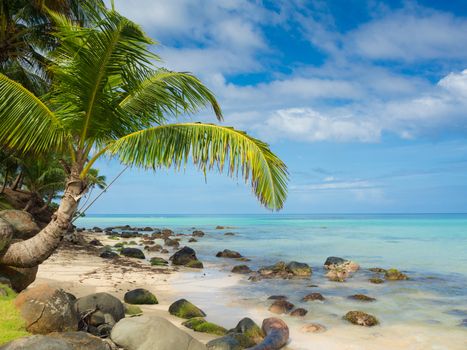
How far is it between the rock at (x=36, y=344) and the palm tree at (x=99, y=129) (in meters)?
2.59

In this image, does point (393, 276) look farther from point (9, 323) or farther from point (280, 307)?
point (9, 323)

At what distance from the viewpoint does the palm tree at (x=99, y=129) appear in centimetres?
684

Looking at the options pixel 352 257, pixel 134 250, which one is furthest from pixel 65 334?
pixel 352 257

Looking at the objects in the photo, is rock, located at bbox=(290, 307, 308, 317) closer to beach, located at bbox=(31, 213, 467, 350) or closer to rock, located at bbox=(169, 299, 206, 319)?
beach, located at bbox=(31, 213, 467, 350)

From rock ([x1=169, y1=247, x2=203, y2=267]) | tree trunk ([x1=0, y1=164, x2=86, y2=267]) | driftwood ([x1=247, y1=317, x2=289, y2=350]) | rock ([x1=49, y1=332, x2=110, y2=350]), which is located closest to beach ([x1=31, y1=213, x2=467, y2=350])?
driftwood ([x1=247, y1=317, x2=289, y2=350])

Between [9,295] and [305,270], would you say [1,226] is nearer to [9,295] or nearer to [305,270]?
[9,295]

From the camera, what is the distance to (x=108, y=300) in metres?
7.67

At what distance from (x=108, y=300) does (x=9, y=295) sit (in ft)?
5.83

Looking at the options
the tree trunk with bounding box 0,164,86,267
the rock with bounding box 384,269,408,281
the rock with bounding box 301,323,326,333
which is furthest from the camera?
the rock with bounding box 384,269,408,281

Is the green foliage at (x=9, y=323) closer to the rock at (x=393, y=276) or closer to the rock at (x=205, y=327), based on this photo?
the rock at (x=205, y=327)

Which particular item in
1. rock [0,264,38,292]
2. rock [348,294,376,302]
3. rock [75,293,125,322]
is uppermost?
rock [0,264,38,292]

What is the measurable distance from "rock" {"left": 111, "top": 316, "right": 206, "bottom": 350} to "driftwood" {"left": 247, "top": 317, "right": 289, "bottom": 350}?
4.47ft

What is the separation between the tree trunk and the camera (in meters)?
7.08

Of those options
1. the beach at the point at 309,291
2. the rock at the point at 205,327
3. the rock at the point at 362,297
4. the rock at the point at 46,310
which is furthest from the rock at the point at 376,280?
the rock at the point at 46,310
